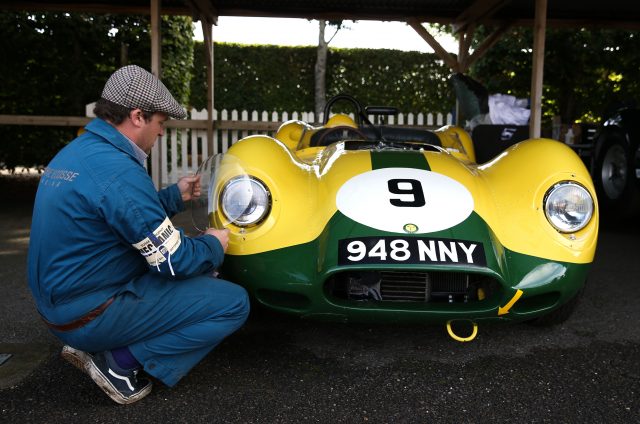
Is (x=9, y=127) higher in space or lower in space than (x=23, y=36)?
lower

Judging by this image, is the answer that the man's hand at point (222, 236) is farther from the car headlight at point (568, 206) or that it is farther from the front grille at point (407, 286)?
the car headlight at point (568, 206)

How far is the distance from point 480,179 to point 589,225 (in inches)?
20.9

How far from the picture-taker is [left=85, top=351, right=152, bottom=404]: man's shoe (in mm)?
1892

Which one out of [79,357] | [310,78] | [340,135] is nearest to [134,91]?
[79,357]

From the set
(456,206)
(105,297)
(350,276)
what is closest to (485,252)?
(456,206)

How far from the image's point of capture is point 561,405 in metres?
1.92

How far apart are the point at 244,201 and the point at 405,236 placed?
0.69m

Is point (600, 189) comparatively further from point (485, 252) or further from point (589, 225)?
point (485, 252)

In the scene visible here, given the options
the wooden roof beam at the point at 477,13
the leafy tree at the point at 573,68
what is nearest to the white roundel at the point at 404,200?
the wooden roof beam at the point at 477,13

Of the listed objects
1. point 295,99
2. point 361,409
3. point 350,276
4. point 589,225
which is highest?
point 295,99

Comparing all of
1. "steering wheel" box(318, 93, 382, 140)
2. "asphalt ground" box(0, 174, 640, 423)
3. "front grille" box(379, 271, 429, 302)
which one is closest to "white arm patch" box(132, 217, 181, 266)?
"asphalt ground" box(0, 174, 640, 423)

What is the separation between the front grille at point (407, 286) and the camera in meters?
2.18

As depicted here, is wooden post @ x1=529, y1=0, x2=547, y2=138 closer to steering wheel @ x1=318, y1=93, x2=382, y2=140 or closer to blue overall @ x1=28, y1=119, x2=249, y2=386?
steering wheel @ x1=318, y1=93, x2=382, y2=140

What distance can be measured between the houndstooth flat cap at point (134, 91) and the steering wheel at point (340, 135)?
182cm
